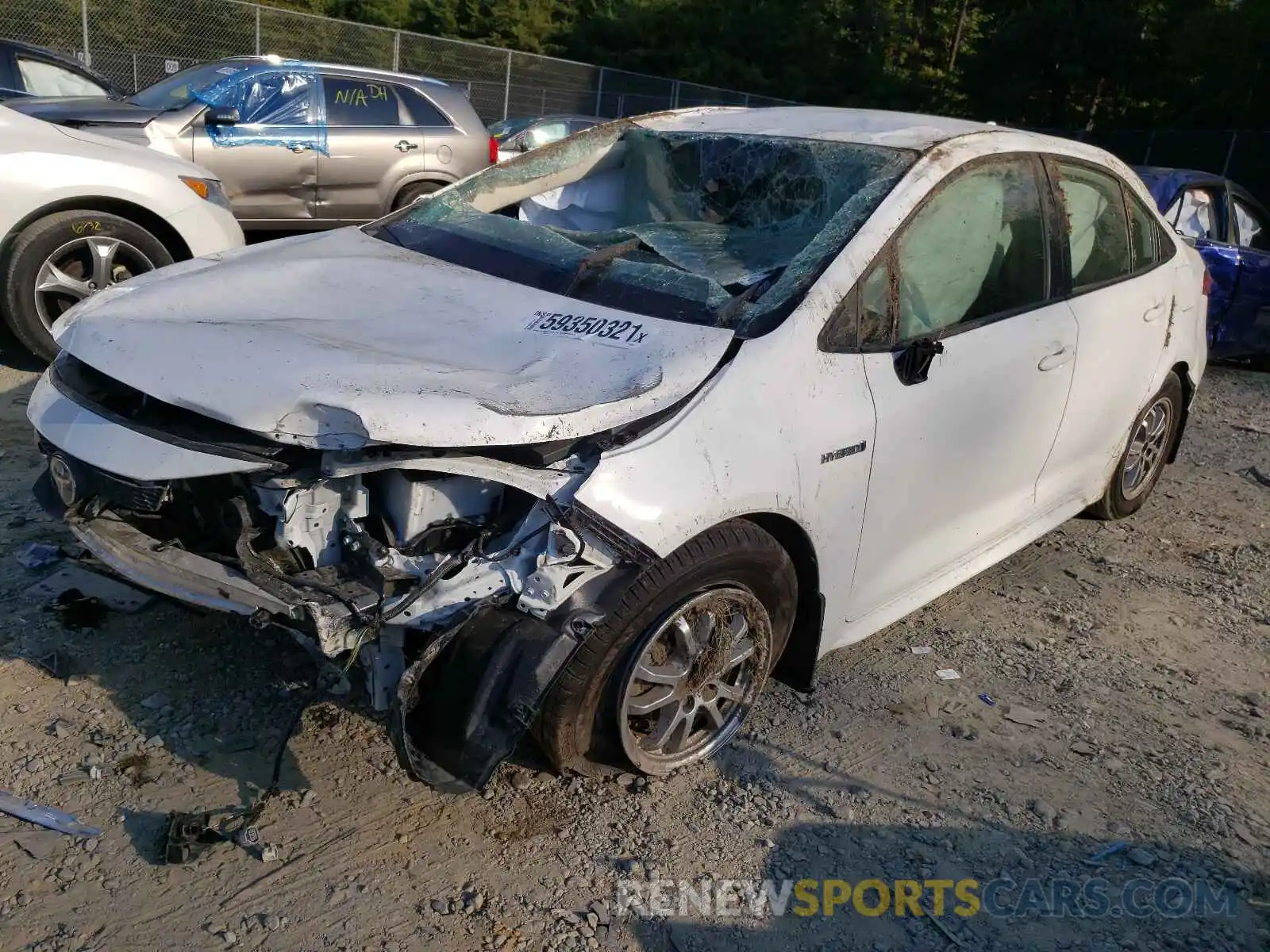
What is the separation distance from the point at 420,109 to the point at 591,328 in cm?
746

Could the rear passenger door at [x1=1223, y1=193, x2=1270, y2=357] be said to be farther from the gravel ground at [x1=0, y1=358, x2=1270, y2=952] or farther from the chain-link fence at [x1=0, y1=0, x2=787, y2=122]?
the chain-link fence at [x1=0, y1=0, x2=787, y2=122]

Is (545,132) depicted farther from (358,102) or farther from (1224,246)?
(1224,246)

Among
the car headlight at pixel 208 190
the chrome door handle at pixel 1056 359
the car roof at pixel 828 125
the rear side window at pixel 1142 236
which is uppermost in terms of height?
the car roof at pixel 828 125

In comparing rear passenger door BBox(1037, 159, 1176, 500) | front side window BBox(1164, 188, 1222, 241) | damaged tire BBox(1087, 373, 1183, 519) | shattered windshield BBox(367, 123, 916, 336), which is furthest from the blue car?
shattered windshield BBox(367, 123, 916, 336)

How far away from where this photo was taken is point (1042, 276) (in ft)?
12.5

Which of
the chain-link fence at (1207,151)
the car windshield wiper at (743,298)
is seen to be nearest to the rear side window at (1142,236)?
the car windshield wiper at (743,298)

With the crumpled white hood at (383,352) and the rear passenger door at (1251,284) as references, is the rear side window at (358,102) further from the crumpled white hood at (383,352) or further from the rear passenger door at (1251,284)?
the rear passenger door at (1251,284)

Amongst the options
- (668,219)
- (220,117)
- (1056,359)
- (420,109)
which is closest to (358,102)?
(420,109)

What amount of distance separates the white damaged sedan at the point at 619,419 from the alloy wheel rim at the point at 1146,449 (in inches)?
31.9

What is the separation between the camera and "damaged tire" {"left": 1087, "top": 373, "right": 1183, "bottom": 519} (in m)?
4.84

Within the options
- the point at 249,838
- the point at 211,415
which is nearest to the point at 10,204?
the point at 211,415

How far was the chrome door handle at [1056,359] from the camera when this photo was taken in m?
3.73

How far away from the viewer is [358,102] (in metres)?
9.20

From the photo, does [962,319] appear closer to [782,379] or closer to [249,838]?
[782,379]
